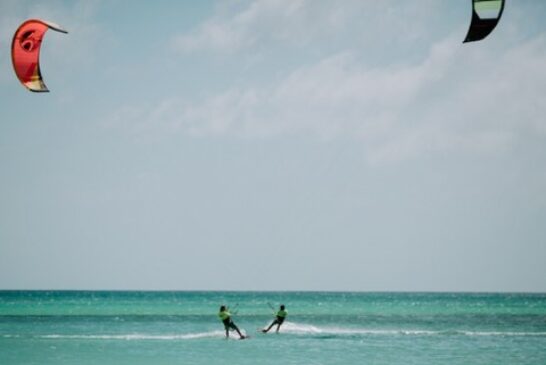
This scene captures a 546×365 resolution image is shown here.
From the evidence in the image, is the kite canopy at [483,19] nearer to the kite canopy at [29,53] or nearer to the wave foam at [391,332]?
the kite canopy at [29,53]

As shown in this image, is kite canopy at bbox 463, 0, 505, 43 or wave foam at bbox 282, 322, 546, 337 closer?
kite canopy at bbox 463, 0, 505, 43

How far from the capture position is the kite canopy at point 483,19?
1044 centimetres

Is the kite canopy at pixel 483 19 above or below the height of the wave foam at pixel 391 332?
above

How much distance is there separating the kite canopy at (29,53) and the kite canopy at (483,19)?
6615 mm

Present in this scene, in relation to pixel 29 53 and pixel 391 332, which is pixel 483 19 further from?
pixel 391 332

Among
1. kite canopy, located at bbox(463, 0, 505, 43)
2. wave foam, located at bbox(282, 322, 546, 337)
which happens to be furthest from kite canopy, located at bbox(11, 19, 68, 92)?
wave foam, located at bbox(282, 322, 546, 337)

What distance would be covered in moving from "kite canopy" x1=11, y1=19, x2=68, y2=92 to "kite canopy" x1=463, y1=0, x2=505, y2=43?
21.7 ft

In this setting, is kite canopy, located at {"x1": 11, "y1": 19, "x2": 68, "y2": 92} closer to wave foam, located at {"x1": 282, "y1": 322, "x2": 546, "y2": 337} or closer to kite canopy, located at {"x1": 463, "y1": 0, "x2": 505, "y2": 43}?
kite canopy, located at {"x1": 463, "y1": 0, "x2": 505, "y2": 43}

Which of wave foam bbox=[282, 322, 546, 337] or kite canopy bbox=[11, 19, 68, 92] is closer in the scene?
kite canopy bbox=[11, 19, 68, 92]

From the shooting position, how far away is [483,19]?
10.6 meters

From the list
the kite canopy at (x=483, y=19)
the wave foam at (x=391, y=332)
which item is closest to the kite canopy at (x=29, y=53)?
the kite canopy at (x=483, y=19)

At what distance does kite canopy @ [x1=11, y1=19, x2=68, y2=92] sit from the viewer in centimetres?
1330

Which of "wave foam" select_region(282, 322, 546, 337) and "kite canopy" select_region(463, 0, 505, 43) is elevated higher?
"kite canopy" select_region(463, 0, 505, 43)

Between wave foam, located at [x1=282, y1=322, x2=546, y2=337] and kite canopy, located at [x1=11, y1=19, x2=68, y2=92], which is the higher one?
kite canopy, located at [x1=11, y1=19, x2=68, y2=92]
